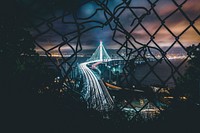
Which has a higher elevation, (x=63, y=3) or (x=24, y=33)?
(x=63, y=3)

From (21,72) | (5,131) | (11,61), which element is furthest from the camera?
(21,72)

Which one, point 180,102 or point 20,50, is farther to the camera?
point 180,102

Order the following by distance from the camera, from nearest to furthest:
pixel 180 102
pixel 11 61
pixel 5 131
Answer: pixel 5 131, pixel 11 61, pixel 180 102

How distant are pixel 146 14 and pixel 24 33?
638 millimetres

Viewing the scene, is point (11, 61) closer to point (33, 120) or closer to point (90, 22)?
point (33, 120)

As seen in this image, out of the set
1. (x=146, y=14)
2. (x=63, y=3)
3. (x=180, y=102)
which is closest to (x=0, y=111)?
(x=63, y=3)

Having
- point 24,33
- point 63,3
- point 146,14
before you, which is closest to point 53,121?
point 24,33

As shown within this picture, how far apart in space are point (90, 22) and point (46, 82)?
0.39m

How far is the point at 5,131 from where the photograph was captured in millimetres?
899

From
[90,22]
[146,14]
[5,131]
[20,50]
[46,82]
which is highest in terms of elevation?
[146,14]

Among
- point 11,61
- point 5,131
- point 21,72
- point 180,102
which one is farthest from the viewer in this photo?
point 180,102

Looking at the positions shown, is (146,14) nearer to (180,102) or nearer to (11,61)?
(180,102)

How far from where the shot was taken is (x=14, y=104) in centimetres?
99

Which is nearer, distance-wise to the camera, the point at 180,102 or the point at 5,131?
the point at 5,131
